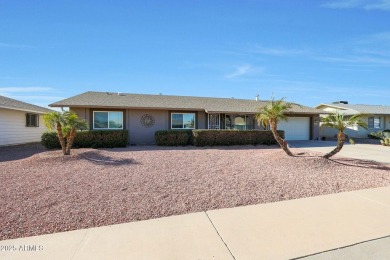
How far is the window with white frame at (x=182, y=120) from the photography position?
17.2 metres

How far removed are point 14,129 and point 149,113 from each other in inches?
377

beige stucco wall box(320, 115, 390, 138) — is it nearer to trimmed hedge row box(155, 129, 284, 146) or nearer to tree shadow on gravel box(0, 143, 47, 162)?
trimmed hedge row box(155, 129, 284, 146)

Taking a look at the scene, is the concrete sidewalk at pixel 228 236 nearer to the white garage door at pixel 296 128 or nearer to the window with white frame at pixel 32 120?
the white garage door at pixel 296 128

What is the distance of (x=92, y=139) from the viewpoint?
13391 mm

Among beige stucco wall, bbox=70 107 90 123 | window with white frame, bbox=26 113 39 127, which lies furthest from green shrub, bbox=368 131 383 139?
window with white frame, bbox=26 113 39 127

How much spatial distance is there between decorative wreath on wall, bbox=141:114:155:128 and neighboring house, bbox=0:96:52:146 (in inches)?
328

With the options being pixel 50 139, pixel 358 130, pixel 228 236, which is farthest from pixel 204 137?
pixel 358 130

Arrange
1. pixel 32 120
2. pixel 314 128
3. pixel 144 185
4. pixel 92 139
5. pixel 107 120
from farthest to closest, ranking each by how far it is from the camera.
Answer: pixel 314 128 → pixel 32 120 → pixel 107 120 → pixel 92 139 → pixel 144 185

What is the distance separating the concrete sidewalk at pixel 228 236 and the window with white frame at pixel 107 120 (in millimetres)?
13081

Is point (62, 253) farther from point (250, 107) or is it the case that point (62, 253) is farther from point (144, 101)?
point (250, 107)

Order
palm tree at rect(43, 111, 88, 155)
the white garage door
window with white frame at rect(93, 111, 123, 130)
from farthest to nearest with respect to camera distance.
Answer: the white garage door, window with white frame at rect(93, 111, 123, 130), palm tree at rect(43, 111, 88, 155)

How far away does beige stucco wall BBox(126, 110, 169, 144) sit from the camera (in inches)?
642

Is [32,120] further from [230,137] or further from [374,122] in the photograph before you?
[374,122]

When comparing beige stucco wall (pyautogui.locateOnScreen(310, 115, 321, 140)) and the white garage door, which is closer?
the white garage door
